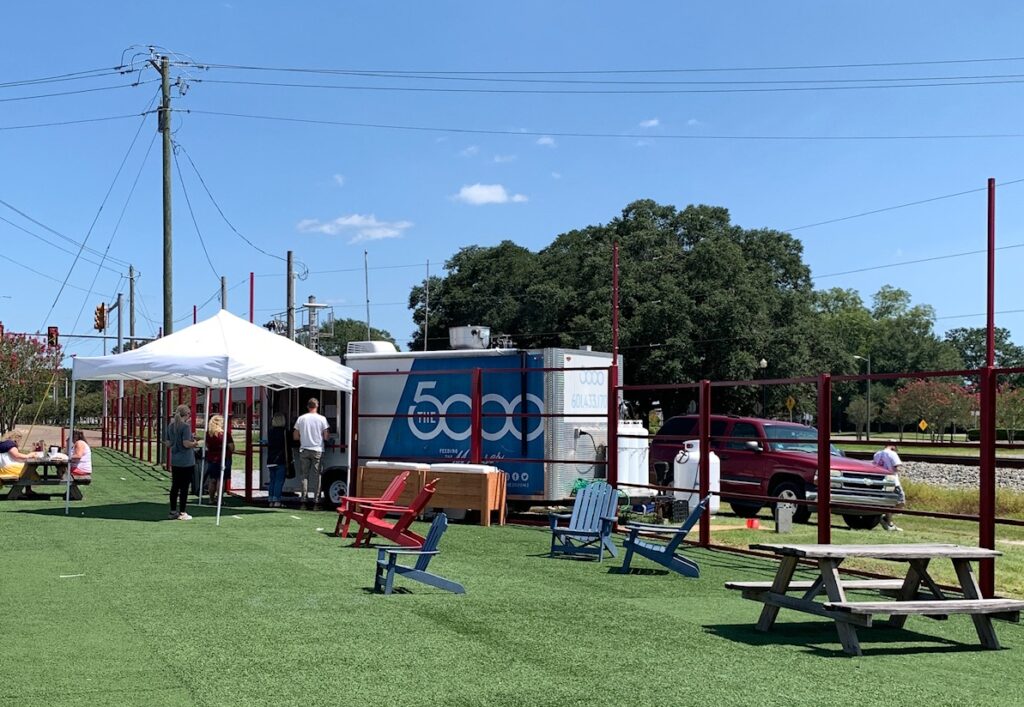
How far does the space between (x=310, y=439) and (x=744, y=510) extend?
794cm

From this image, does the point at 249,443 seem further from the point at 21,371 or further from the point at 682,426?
the point at 21,371

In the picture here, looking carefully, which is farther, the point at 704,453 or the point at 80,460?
the point at 80,460

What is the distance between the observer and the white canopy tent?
627 inches

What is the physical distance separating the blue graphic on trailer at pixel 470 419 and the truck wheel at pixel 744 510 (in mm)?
4209

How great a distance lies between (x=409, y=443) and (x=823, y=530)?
867 cm

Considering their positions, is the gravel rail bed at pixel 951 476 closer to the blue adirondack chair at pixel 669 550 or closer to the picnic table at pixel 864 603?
the blue adirondack chair at pixel 669 550

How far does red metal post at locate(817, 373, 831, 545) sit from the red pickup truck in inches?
248

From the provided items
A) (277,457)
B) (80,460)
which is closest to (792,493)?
(277,457)

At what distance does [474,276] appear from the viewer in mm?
71188

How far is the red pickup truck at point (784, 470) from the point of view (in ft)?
60.6

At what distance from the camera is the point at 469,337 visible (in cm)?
1881

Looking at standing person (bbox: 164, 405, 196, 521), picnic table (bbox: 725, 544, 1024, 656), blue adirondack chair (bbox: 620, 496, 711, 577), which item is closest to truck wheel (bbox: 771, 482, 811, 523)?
blue adirondack chair (bbox: 620, 496, 711, 577)

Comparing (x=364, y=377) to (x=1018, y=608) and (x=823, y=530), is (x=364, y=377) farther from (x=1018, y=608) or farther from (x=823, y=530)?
(x=1018, y=608)

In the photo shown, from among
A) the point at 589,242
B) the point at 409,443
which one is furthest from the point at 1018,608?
the point at 589,242
